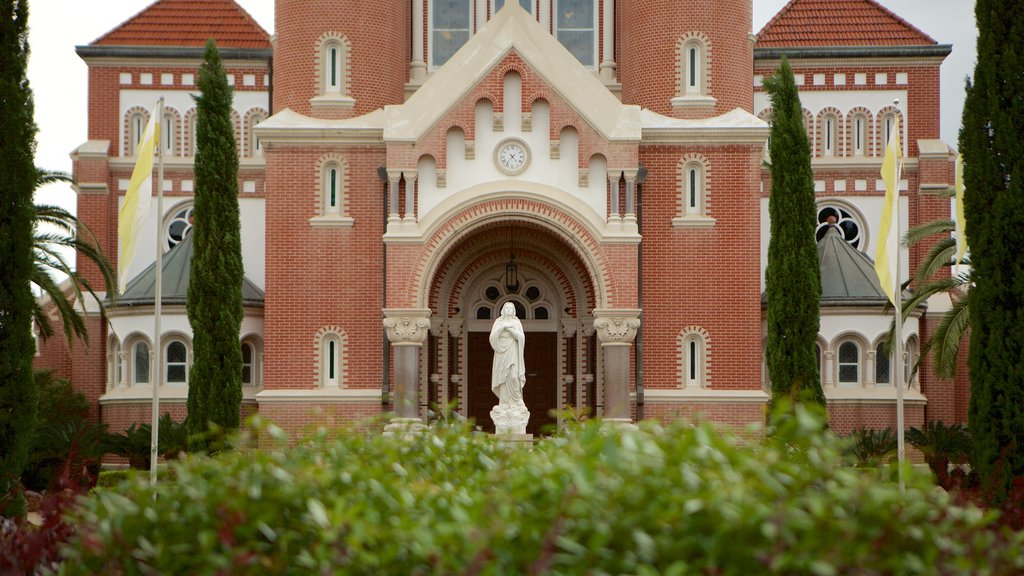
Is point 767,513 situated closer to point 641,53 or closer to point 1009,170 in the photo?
point 1009,170

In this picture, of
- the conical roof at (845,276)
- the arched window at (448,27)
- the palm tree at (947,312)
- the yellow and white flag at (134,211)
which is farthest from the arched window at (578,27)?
the yellow and white flag at (134,211)

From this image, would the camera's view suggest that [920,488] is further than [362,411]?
No

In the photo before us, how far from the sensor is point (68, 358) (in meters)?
35.1

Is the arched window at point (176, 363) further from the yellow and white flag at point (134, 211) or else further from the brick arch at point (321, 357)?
the yellow and white flag at point (134, 211)

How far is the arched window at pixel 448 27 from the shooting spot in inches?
1233

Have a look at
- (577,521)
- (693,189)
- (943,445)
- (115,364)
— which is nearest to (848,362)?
(943,445)

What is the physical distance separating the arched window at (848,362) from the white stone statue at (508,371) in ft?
34.6

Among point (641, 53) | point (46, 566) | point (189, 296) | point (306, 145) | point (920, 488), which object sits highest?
point (641, 53)

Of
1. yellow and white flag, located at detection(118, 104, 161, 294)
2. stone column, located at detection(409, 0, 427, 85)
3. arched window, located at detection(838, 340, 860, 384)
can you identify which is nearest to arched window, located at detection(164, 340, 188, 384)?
stone column, located at detection(409, 0, 427, 85)

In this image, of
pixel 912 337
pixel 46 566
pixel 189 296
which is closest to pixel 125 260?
pixel 189 296

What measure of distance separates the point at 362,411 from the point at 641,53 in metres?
9.87

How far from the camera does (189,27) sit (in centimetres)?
3659

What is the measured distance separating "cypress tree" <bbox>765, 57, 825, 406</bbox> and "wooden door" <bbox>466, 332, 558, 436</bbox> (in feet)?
16.7

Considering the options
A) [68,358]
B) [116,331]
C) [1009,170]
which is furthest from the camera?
[68,358]
